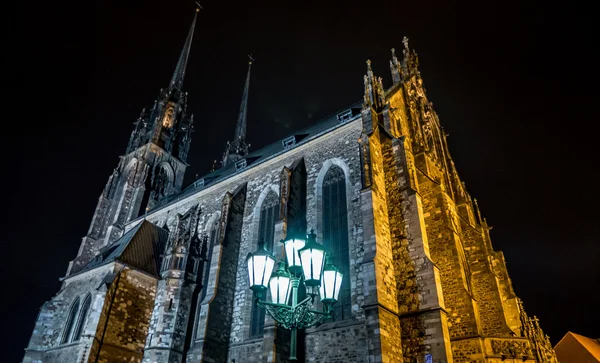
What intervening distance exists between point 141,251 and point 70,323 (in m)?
4.86

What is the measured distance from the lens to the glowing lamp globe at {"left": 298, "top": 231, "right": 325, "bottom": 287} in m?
6.35

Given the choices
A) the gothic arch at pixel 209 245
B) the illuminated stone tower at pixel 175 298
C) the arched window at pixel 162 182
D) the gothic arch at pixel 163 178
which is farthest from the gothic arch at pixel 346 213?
the gothic arch at pixel 163 178

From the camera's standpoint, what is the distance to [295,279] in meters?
6.72

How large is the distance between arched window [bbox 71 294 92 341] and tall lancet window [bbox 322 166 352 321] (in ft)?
41.6

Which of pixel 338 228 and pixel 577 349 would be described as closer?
pixel 338 228

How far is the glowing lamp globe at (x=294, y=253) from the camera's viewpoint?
22.1ft

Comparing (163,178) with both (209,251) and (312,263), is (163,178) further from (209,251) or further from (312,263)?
(312,263)

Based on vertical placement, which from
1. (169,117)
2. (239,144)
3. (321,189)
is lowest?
(321,189)

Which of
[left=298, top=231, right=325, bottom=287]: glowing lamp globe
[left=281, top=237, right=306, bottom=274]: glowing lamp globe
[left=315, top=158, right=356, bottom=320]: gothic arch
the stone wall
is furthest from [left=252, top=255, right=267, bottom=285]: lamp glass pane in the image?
the stone wall

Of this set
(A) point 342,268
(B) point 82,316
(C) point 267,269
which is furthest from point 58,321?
(C) point 267,269

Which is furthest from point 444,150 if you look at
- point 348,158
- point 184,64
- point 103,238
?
point 184,64

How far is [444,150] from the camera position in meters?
21.8

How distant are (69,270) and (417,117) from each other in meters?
26.8

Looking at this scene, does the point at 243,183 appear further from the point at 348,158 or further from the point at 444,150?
the point at 444,150
